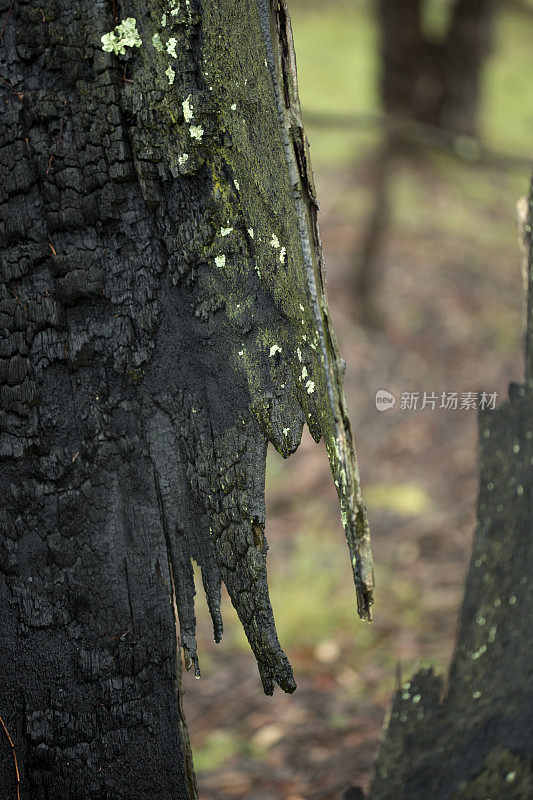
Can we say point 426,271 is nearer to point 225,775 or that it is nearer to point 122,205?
point 225,775

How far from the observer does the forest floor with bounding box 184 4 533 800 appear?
8.38 feet

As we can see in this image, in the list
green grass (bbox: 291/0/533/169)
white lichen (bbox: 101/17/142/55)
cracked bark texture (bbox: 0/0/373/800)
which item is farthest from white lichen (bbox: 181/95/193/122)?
green grass (bbox: 291/0/533/169)

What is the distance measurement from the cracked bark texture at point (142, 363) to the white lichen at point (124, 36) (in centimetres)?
1

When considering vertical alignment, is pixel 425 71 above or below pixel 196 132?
above

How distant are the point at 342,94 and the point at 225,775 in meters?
6.42

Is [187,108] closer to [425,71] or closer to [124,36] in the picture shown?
[124,36]

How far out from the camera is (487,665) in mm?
1521

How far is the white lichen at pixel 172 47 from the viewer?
1.00 meters

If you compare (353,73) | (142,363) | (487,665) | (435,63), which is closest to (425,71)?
(435,63)

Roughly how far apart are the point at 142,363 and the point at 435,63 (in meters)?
4.62

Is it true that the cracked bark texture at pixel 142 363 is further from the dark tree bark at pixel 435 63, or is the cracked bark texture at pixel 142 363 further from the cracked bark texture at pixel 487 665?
the dark tree bark at pixel 435 63

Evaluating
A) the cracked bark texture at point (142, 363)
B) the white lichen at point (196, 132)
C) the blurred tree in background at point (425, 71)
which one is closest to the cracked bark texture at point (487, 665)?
the cracked bark texture at point (142, 363)

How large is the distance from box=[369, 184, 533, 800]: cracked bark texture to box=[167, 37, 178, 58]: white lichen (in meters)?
0.95

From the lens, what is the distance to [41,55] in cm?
103
